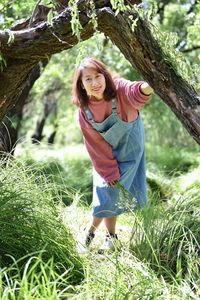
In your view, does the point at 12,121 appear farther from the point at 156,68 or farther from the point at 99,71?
the point at 156,68

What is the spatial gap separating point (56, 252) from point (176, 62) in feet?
4.46

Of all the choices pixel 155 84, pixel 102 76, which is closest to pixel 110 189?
pixel 102 76

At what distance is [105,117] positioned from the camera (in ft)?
12.8

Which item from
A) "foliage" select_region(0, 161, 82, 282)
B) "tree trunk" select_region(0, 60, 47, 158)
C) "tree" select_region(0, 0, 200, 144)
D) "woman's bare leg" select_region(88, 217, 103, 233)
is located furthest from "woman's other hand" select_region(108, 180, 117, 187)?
"tree trunk" select_region(0, 60, 47, 158)

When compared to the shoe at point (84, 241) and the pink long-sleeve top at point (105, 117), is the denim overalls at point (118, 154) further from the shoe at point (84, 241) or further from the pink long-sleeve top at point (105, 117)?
the shoe at point (84, 241)

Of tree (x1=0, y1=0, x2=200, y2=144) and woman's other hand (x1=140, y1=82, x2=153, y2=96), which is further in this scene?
woman's other hand (x1=140, y1=82, x2=153, y2=96)

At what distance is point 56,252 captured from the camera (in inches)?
125

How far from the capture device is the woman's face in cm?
372

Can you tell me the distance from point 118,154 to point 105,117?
34 cm

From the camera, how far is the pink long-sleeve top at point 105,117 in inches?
149

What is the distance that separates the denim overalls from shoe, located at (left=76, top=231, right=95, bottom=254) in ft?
0.60

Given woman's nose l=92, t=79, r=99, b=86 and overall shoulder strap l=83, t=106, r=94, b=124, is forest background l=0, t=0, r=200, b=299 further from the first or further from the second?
overall shoulder strap l=83, t=106, r=94, b=124

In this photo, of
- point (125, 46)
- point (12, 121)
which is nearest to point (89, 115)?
point (125, 46)

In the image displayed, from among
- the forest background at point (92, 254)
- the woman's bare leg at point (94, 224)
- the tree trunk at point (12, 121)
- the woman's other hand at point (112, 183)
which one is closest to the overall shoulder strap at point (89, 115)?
the woman's other hand at point (112, 183)
